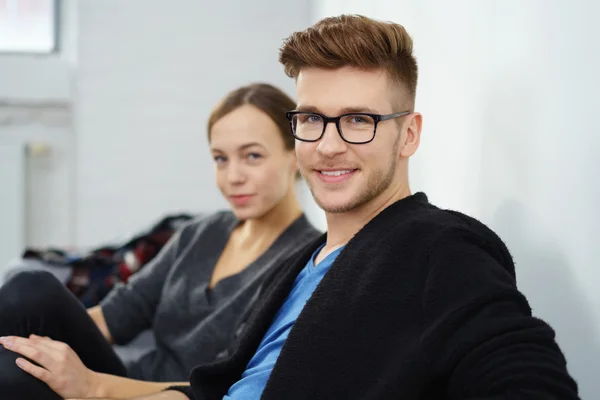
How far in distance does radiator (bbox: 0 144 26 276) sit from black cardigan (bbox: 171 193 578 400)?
3.07 m

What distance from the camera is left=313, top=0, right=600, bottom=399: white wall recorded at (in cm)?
107

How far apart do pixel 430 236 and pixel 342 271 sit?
14 centimetres

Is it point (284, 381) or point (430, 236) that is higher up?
point (430, 236)

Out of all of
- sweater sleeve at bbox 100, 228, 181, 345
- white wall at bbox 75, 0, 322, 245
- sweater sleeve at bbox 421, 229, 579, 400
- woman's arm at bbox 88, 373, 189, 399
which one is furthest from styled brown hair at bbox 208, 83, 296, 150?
white wall at bbox 75, 0, 322, 245

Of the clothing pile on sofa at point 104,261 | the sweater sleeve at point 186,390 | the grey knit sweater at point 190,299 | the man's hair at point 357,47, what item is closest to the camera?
the man's hair at point 357,47

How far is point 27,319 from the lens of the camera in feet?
5.17

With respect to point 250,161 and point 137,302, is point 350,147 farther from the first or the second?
point 137,302

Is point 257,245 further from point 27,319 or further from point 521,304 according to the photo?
point 521,304

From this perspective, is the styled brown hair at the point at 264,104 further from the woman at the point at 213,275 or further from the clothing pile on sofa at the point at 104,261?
the clothing pile on sofa at the point at 104,261

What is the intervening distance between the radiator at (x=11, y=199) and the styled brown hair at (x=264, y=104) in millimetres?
2147

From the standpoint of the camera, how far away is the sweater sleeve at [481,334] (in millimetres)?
809

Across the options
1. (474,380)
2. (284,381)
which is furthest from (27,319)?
(474,380)

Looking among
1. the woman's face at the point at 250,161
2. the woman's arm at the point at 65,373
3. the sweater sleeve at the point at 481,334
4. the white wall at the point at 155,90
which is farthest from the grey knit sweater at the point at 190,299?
the white wall at the point at 155,90

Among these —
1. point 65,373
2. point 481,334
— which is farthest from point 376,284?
point 65,373
